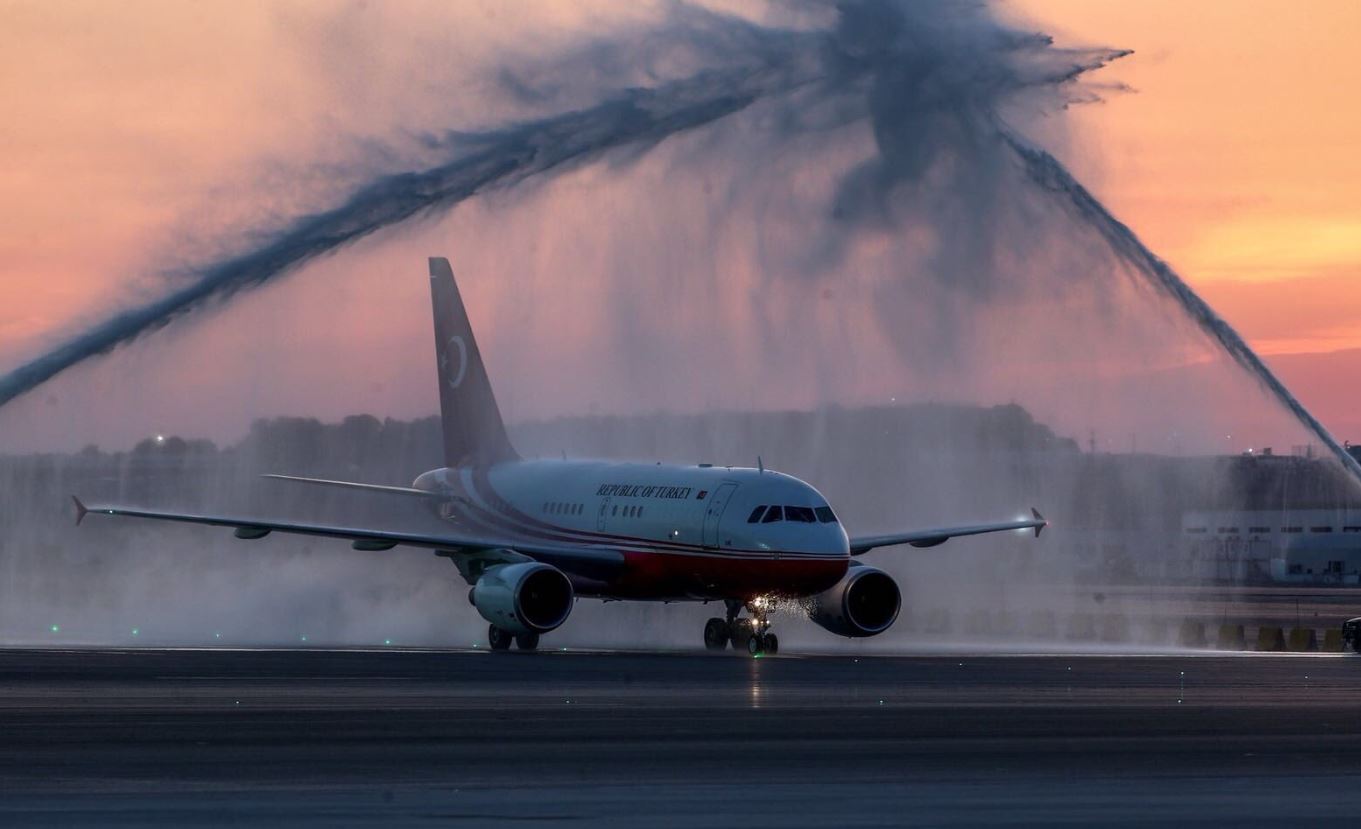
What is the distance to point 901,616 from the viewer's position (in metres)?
64.5

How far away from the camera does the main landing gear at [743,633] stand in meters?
48.3

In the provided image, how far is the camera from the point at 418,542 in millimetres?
50750

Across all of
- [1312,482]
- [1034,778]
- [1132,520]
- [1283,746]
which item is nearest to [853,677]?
[1283,746]

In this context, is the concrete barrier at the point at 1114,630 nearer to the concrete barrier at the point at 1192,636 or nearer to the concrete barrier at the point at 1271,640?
the concrete barrier at the point at 1192,636

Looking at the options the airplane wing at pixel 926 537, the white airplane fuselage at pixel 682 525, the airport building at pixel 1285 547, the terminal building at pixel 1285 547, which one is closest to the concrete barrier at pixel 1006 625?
the airplane wing at pixel 926 537

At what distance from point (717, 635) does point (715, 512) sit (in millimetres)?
3475

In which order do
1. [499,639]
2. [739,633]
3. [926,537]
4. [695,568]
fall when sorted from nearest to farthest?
[695,568] → [499,639] → [739,633] → [926,537]

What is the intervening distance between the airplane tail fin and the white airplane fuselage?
320 cm

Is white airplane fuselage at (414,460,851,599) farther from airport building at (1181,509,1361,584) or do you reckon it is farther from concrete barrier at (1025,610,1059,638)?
airport building at (1181,509,1361,584)

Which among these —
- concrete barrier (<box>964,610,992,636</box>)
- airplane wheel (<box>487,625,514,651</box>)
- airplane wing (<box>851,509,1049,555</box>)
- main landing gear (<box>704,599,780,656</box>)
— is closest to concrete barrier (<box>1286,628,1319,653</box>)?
airplane wing (<box>851,509,1049,555</box>)

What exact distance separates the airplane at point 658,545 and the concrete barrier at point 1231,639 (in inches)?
279

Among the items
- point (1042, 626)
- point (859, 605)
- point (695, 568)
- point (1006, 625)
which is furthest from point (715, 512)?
point (1042, 626)

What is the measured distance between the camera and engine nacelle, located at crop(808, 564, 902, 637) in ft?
165

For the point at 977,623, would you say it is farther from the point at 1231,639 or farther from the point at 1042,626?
the point at 1231,639
